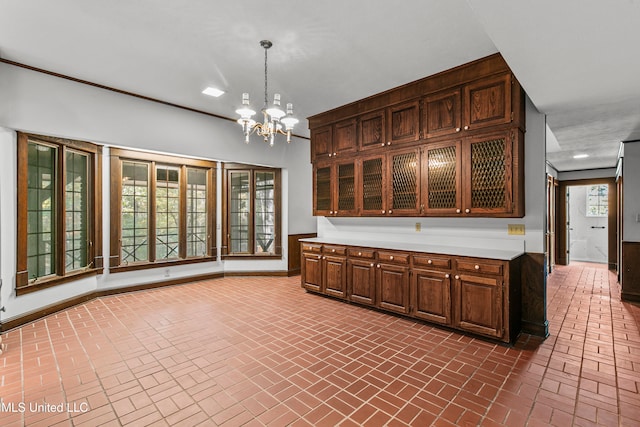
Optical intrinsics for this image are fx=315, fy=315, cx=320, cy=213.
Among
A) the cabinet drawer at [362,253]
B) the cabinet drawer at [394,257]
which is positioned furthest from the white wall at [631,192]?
the cabinet drawer at [362,253]

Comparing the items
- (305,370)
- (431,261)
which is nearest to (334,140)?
(431,261)

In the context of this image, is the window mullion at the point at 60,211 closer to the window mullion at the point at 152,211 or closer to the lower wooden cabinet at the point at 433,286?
→ the window mullion at the point at 152,211

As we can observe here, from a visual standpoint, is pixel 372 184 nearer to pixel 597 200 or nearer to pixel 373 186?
pixel 373 186

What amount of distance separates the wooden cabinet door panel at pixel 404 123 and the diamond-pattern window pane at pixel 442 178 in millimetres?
376

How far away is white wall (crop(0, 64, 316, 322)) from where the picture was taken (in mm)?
3502

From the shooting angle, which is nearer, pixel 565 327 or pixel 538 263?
pixel 538 263

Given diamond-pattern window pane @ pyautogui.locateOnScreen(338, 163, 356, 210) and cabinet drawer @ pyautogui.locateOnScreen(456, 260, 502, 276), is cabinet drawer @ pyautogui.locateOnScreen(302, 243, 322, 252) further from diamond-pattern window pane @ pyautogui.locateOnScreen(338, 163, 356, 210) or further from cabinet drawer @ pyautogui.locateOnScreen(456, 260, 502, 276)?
cabinet drawer @ pyautogui.locateOnScreen(456, 260, 502, 276)

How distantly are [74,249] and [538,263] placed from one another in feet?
19.2

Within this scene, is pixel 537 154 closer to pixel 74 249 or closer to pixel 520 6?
pixel 520 6

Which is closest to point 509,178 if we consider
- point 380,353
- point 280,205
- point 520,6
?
point 520,6

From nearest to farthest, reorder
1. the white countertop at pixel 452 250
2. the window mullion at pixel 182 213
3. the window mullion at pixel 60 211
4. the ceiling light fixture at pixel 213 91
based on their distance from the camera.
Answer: the white countertop at pixel 452 250
the window mullion at pixel 60 211
the ceiling light fixture at pixel 213 91
the window mullion at pixel 182 213

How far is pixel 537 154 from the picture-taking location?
131 inches

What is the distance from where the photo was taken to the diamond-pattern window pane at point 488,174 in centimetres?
332

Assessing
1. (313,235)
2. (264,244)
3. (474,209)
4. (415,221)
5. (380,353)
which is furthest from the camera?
(313,235)
